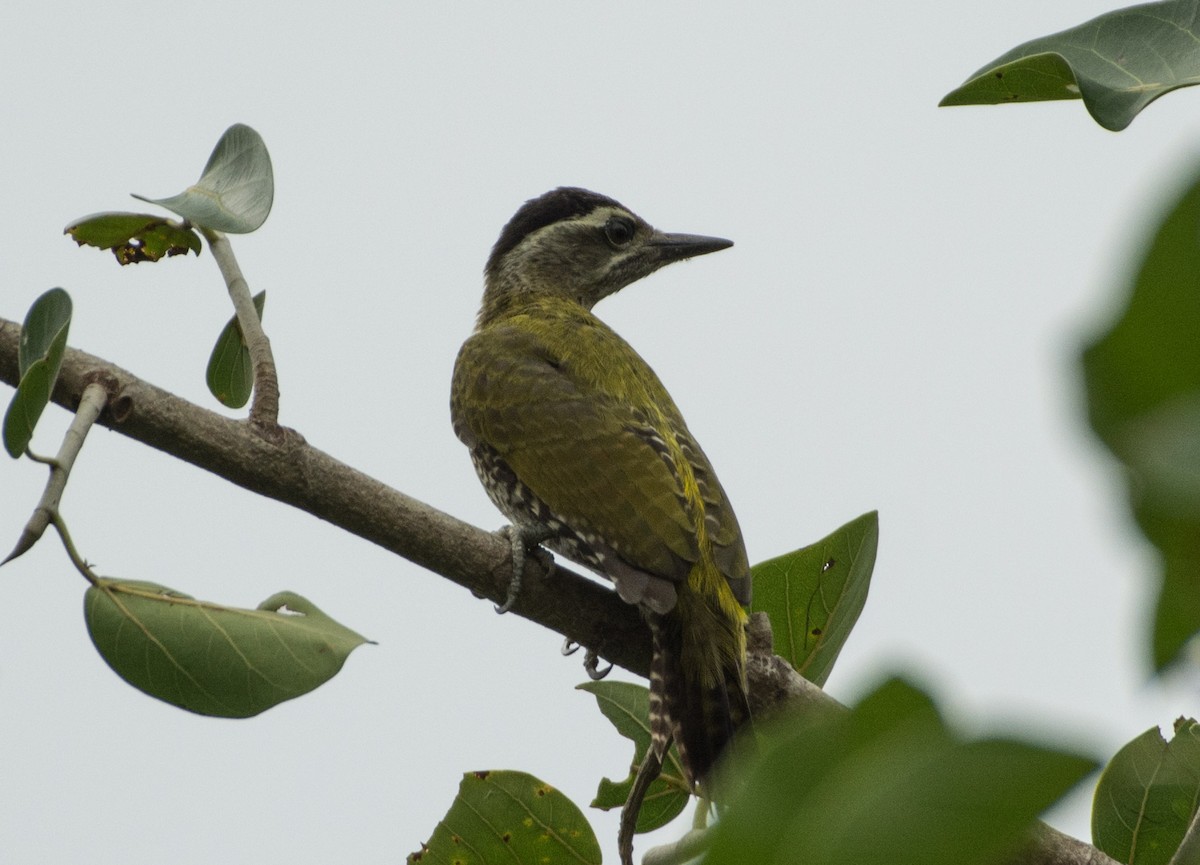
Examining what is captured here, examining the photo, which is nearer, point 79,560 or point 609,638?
point 79,560

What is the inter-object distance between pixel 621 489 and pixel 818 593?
0.93 meters

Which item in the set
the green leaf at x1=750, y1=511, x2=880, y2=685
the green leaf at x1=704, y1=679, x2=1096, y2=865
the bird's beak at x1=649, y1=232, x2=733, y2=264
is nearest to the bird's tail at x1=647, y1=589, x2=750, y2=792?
the green leaf at x1=750, y1=511, x2=880, y2=685

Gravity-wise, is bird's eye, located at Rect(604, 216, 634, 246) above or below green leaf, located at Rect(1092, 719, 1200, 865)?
above

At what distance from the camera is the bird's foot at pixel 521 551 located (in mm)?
3221

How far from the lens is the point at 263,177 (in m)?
3.07

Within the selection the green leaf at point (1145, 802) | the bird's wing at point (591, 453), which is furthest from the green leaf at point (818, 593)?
the green leaf at point (1145, 802)

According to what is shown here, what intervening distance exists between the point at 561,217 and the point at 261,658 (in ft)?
16.0

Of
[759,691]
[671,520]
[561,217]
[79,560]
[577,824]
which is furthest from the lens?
[561,217]

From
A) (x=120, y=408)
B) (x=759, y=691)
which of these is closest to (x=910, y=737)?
(x=120, y=408)

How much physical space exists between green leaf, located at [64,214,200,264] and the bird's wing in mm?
1398

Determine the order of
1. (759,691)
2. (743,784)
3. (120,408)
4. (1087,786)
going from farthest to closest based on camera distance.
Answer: (759,691)
(120,408)
(743,784)
(1087,786)

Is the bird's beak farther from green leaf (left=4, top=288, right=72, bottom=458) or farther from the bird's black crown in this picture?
green leaf (left=4, top=288, right=72, bottom=458)

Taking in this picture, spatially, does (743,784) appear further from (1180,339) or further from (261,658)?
(261,658)

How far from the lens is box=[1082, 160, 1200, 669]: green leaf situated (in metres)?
0.52
